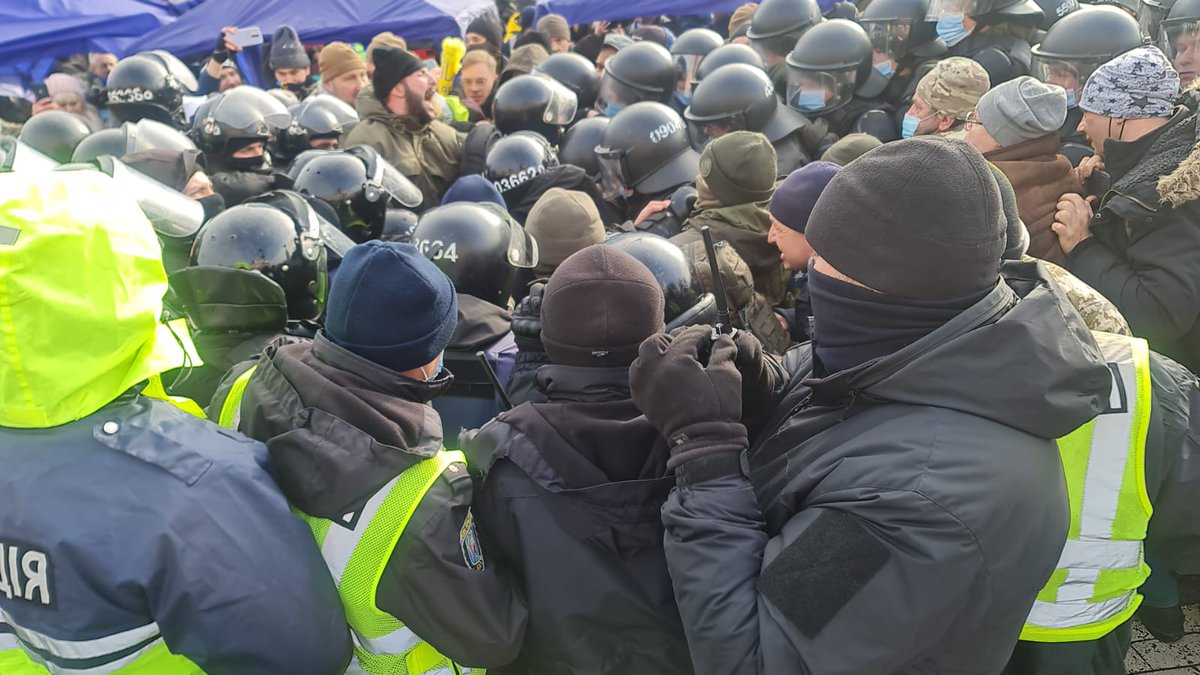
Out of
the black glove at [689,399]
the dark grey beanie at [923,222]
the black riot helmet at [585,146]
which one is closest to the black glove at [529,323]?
the black glove at [689,399]

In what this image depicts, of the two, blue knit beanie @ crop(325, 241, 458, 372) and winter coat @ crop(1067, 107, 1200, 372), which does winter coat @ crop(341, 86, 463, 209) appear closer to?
blue knit beanie @ crop(325, 241, 458, 372)

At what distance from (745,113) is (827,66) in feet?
3.33

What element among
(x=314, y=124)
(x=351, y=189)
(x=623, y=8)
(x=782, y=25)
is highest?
(x=351, y=189)

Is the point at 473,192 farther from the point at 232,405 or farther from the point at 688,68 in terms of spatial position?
the point at 688,68

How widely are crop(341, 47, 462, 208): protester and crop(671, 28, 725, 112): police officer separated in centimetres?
249

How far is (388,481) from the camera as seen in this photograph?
1555mm

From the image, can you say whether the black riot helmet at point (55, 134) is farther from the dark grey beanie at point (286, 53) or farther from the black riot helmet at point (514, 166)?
the dark grey beanie at point (286, 53)

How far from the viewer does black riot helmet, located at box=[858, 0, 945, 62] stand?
254 inches

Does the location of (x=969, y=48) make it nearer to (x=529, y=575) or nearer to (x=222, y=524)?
(x=529, y=575)

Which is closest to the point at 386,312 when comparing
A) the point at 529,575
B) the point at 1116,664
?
Result: the point at 529,575

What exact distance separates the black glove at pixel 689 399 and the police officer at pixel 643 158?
12.0 ft

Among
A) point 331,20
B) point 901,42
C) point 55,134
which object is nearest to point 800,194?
point 901,42

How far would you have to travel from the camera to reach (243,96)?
17.7 feet

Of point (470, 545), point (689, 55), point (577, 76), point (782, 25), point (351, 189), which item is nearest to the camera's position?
point (470, 545)
